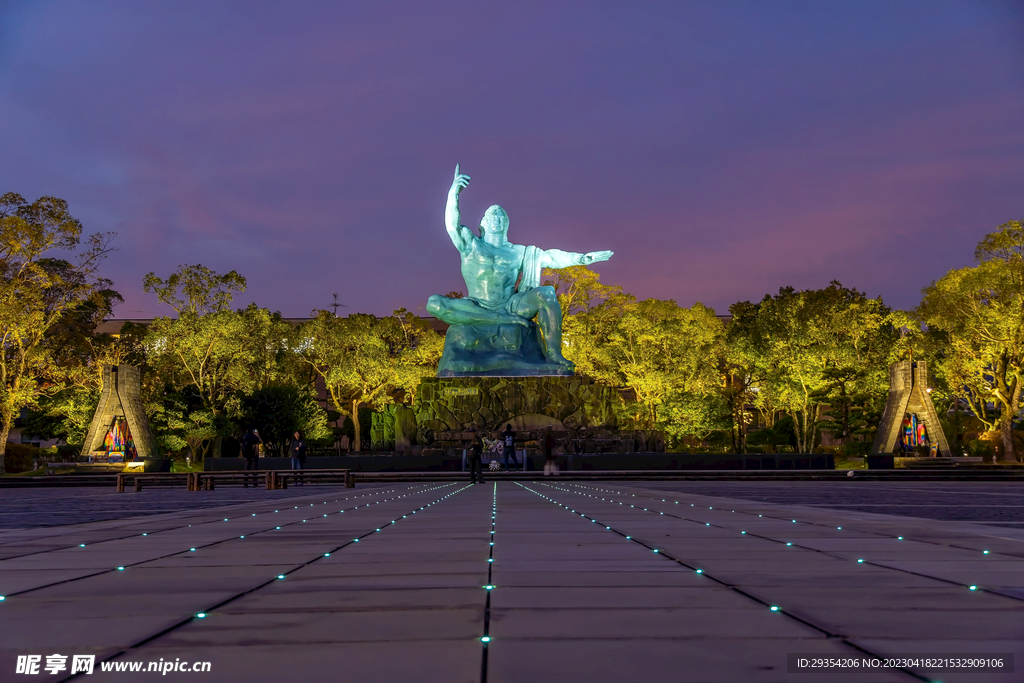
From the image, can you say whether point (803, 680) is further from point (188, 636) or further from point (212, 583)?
point (212, 583)

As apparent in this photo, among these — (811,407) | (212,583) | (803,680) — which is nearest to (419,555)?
(212,583)

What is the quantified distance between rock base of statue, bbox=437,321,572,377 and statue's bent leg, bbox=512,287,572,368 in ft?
1.26

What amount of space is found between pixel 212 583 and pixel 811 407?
43044mm

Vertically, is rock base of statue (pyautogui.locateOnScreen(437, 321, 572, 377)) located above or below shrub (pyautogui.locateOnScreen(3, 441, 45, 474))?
above

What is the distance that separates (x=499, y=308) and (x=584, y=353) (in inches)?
503

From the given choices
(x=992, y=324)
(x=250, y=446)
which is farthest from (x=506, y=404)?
(x=992, y=324)

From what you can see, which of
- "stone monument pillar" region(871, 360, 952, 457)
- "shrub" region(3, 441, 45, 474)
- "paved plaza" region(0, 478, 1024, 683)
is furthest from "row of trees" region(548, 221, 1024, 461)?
"paved plaza" region(0, 478, 1024, 683)

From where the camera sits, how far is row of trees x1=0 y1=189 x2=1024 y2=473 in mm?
35094

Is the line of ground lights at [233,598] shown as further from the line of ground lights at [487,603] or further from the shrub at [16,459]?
the shrub at [16,459]

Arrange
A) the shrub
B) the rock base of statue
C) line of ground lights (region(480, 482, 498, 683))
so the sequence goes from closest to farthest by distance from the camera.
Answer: line of ground lights (region(480, 482, 498, 683))
the rock base of statue
the shrub

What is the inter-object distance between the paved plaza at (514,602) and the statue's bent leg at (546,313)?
976 inches

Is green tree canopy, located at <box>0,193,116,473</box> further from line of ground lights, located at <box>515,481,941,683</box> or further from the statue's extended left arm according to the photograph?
line of ground lights, located at <box>515,481,941,683</box>

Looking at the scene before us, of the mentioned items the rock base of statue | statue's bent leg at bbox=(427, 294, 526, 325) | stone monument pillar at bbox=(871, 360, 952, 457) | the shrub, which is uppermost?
statue's bent leg at bbox=(427, 294, 526, 325)

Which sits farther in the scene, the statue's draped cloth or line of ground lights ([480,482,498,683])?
the statue's draped cloth
